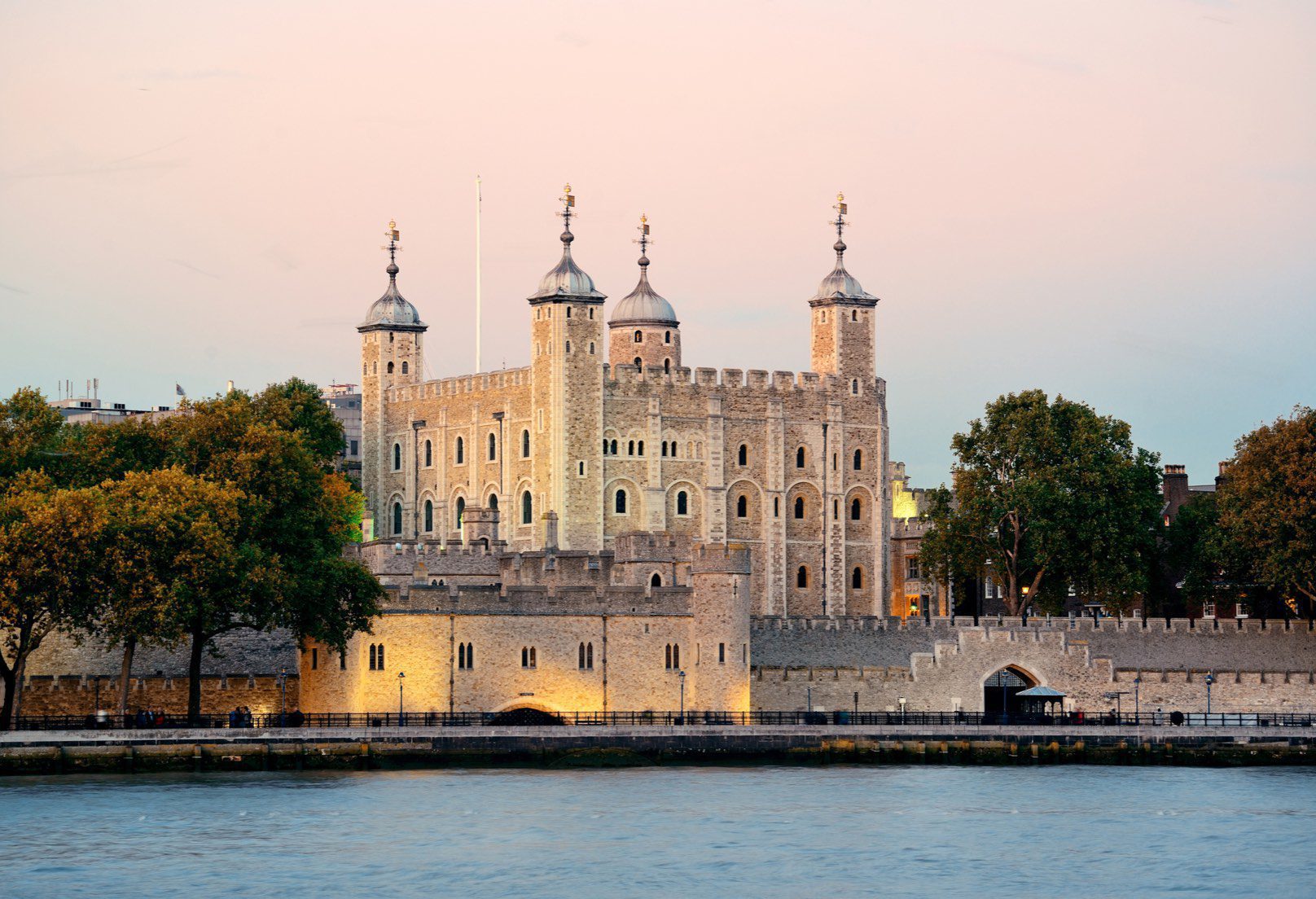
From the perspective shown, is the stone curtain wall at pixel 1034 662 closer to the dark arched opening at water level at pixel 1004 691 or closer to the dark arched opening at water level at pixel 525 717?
the dark arched opening at water level at pixel 1004 691

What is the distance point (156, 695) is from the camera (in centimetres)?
8612

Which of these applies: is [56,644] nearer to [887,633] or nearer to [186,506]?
[186,506]

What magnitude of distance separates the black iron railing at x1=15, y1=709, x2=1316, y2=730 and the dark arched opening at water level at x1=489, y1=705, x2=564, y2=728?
0.07 ft

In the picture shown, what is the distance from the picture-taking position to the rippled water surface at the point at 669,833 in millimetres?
63688

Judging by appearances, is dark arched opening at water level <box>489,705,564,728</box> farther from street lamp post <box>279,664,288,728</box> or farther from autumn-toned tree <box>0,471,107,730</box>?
autumn-toned tree <box>0,471,107,730</box>

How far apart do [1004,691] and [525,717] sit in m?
17.8

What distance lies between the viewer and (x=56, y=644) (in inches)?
3465

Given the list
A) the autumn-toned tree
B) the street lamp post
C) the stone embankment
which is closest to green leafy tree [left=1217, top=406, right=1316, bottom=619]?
the stone embankment

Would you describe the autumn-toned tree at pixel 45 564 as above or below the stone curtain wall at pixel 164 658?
above

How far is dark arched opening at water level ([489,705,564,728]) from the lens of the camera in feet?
277

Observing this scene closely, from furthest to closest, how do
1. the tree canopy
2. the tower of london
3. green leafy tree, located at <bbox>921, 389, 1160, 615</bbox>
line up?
the tower of london, green leafy tree, located at <bbox>921, 389, 1160, 615</bbox>, the tree canopy

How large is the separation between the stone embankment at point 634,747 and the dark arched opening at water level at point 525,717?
8.83ft

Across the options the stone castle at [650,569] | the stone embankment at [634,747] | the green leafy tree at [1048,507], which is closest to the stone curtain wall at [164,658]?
the stone castle at [650,569]

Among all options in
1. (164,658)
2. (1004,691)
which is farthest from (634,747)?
(1004,691)
